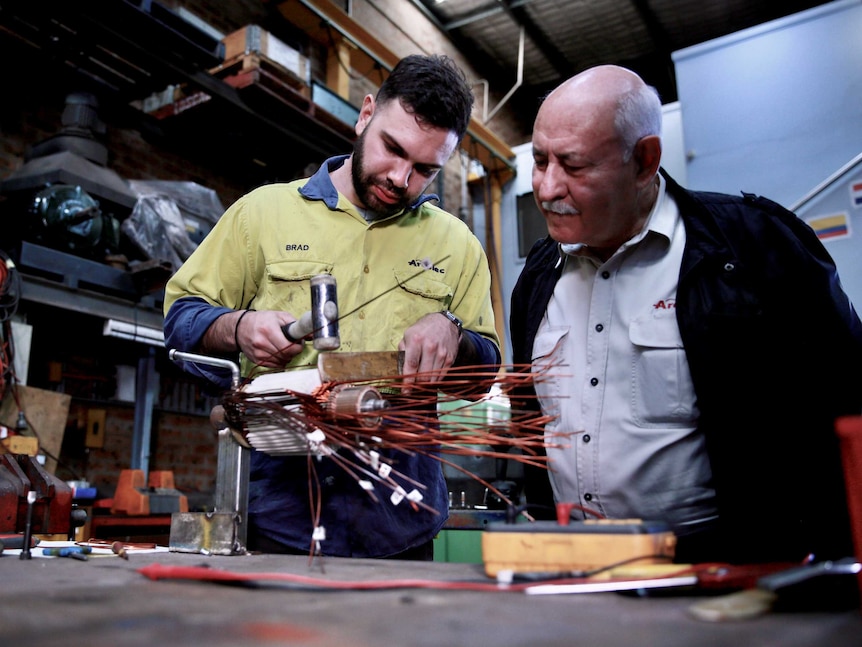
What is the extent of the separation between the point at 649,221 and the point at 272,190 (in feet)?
2.83

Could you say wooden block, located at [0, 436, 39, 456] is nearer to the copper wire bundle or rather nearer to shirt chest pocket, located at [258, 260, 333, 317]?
shirt chest pocket, located at [258, 260, 333, 317]

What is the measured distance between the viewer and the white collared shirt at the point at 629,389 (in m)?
1.37

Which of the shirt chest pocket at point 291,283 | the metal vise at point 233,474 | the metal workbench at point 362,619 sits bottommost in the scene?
the metal workbench at point 362,619

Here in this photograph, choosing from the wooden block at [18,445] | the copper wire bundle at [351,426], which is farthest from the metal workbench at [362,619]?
the wooden block at [18,445]

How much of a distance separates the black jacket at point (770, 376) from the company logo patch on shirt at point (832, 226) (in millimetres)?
2479

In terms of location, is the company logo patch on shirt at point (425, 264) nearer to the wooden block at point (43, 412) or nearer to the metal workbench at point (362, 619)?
the metal workbench at point (362, 619)

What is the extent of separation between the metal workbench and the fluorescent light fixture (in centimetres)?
287

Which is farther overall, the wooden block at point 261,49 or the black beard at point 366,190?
the wooden block at point 261,49

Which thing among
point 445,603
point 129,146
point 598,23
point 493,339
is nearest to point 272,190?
point 493,339

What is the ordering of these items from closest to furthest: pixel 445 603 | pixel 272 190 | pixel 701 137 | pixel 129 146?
pixel 445 603 → pixel 272 190 → pixel 701 137 → pixel 129 146

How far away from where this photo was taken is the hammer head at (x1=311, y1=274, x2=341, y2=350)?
48.6 inches

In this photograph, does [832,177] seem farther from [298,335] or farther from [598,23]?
[598,23]

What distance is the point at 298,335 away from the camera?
50.5 inches

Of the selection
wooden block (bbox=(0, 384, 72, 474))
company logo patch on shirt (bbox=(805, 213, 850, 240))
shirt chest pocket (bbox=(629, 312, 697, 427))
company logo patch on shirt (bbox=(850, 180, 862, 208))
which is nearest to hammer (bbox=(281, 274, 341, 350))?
shirt chest pocket (bbox=(629, 312, 697, 427))
